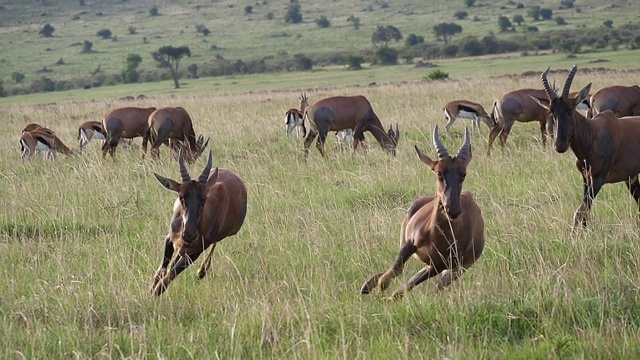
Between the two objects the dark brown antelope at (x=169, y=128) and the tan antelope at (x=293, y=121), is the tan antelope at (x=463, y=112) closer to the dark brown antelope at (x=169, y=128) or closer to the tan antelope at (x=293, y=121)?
the tan antelope at (x=293, y=121)

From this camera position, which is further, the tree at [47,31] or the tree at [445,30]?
the tree at [47,31]

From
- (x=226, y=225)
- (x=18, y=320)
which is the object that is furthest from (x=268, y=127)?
(x=18, y=320)

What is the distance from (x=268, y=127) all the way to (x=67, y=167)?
232 inches

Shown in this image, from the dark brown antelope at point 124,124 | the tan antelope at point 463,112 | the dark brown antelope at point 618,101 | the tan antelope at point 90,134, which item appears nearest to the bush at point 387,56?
the tan antelope at point 463,112

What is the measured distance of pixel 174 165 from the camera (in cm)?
1324

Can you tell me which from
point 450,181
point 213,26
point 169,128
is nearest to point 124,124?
point 169,128

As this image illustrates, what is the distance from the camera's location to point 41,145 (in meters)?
15.9

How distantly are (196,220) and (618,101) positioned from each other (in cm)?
1007

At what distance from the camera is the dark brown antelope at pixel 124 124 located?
53.2 feet

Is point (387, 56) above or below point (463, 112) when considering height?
below

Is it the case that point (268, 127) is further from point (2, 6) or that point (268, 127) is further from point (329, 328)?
point (2, 6)

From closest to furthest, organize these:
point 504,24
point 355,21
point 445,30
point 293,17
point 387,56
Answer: point 387,56 < point 445,30 < point 504,24 < point 355,21 < point 293,17

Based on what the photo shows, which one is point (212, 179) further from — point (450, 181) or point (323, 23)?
point (323, 23)

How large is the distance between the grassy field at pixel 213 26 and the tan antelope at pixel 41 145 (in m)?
44.7
